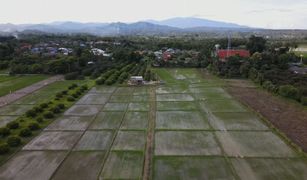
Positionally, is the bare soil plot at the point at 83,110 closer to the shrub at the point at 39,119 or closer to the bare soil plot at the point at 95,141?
the shrub at the point at 39,119

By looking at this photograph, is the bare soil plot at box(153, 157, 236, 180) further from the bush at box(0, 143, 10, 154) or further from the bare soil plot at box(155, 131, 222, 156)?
the bush at box(0, 143, 10, 154)

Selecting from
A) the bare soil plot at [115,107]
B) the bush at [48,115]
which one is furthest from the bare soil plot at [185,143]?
the bush at [48,115]

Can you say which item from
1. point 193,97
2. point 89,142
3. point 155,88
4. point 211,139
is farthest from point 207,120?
point 155,88

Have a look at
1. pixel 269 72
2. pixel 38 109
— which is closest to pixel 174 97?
pixel 38 109

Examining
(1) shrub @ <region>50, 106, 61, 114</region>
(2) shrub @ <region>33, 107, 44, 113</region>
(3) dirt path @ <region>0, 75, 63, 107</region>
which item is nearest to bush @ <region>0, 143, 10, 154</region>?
(2) shrub @ <region>33, 107, 44, 113</region>

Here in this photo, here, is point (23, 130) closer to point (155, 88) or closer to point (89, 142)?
point (89, 142)

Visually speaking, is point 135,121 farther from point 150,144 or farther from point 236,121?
point 236,121
